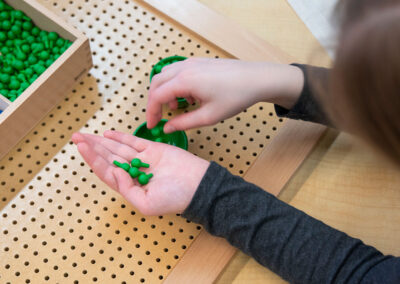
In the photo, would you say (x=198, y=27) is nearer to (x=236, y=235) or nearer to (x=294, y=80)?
(x=294, y=80)

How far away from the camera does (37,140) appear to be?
2.32ft

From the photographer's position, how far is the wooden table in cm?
66

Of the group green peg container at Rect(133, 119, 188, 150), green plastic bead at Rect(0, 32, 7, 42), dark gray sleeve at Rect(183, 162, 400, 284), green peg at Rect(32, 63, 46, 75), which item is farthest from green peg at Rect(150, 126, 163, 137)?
green plastic bead at Rect(0, 32, 7, 42)

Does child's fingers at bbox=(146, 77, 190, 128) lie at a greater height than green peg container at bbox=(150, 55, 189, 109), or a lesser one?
lesser

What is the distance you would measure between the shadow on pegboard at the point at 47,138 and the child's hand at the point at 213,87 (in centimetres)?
15

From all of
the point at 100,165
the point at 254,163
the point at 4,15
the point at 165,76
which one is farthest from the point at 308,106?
the point at 4,15

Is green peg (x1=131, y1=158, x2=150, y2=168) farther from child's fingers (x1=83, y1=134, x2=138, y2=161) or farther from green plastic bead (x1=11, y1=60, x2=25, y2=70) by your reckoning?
green plastic bead (x1=11, y1=60, x2=25, y2=70)

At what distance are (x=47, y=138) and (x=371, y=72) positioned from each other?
20.3 inches

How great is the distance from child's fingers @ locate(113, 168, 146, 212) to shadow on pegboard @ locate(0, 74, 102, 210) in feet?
0.50

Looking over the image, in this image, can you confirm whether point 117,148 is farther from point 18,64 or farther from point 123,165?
point 18,64

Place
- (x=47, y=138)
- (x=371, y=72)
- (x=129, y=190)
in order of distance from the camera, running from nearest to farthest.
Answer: (x=371, y=72), (x=129, y=190), (x=47, y=138)

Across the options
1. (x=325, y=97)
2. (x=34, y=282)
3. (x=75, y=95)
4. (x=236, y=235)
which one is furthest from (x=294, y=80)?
(x=34, y=282)

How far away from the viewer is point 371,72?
0.39 meters

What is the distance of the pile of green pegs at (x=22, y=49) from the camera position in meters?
0.73
